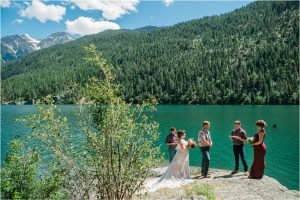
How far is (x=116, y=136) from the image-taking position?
11164mm

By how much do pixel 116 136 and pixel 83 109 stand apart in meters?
1.81

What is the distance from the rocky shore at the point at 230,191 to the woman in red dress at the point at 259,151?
0.44 meters

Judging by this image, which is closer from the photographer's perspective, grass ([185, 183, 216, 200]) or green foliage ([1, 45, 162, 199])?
green foliage ([1, 45, 162, 199])

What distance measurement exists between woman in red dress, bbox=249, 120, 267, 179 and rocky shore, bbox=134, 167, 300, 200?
17.1 inches

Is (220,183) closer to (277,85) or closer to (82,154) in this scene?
(82,154)

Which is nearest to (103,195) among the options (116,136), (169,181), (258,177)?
(116,136)

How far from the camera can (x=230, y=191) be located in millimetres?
16672

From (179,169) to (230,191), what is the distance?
11.3ft

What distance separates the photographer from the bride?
18703mm

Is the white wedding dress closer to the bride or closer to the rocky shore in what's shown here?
the bride

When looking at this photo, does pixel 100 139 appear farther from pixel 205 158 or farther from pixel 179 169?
pixel 205 158

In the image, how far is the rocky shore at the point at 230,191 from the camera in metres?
15.4

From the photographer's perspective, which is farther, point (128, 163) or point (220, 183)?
point (220, 183)

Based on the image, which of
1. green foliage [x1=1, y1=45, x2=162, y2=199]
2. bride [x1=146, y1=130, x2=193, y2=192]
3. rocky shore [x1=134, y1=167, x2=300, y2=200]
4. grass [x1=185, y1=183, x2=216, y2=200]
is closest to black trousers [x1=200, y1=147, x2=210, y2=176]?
rocky shore [x1=134, y1=167, x2=300, y2=200]
